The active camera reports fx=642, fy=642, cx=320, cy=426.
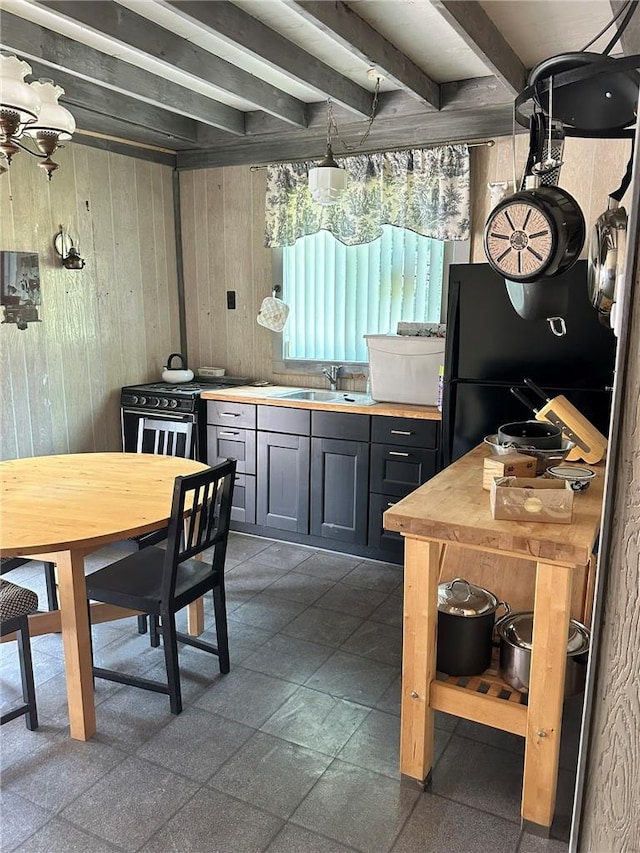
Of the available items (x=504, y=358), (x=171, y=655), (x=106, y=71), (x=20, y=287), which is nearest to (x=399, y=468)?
(x=504, y=358)

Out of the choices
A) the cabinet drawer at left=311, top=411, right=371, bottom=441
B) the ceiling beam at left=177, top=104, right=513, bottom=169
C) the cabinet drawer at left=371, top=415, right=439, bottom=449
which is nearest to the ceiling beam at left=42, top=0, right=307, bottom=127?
the ceiling beam at left=177, top=104, right=513, bottom=169

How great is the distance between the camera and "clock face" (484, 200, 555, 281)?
61.5 inches

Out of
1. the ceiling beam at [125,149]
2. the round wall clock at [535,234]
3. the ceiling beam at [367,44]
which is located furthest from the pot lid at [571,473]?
the ceiling beam at [125,149]

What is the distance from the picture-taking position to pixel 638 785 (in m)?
0.84

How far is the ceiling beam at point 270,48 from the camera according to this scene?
238 centimetres

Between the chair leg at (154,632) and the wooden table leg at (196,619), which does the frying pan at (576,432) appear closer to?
the wooden table leg at (196,619)

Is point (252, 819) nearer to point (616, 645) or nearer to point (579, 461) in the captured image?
point (616, 645)

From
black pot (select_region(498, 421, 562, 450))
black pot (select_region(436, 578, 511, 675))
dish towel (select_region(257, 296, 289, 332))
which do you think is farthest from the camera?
dish towel (select_region(257, 296, 289, 332))

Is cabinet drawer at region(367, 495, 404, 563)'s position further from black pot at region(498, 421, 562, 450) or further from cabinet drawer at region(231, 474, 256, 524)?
black pot at region(498, 421, 562, 450)

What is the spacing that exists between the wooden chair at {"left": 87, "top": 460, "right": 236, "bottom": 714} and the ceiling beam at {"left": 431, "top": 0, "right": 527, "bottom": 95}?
185cm

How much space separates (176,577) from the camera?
239 centimetres

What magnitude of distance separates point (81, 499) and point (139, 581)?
1.27ft

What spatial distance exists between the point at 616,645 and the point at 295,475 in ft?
10.3

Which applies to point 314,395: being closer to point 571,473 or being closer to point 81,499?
point 81,499
